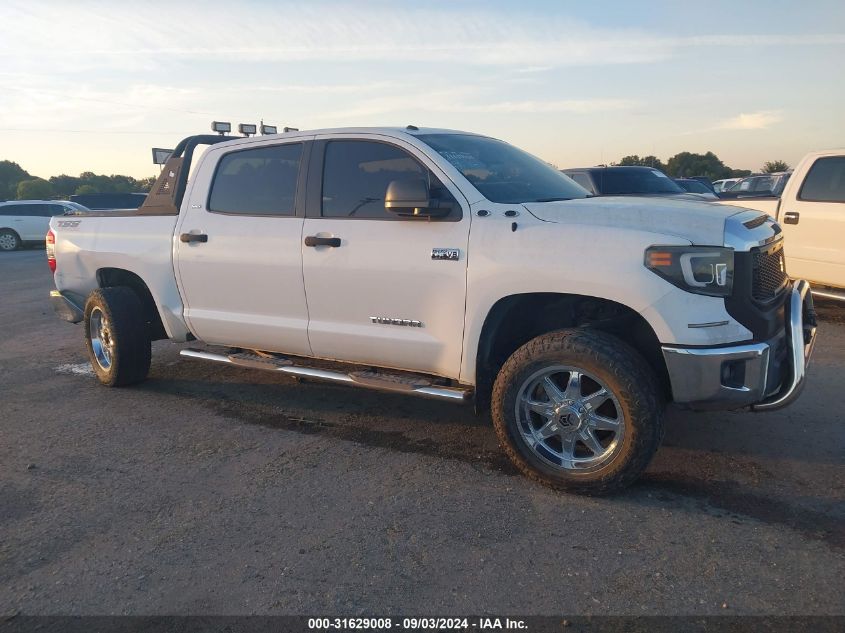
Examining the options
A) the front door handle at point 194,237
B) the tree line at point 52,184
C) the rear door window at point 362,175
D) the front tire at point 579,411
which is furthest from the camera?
the tree line at point 52,184

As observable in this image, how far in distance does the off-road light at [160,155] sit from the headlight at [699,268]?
4.71m

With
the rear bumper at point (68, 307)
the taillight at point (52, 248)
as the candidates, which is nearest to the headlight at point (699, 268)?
the rear bumper at point (68, 307)

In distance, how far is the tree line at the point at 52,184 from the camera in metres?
48.8

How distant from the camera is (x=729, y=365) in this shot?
11.6 ft

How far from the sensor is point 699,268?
11.5 ft

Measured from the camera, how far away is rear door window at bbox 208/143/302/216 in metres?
5.00

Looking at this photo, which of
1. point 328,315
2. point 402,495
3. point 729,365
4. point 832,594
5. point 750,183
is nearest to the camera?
point 832,594

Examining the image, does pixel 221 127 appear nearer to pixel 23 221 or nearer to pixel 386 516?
pixel 386 516

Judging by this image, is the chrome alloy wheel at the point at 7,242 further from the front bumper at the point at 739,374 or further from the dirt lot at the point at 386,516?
the front bumper at the point at 739,374

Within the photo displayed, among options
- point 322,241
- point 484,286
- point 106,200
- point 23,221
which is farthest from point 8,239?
point 484,286

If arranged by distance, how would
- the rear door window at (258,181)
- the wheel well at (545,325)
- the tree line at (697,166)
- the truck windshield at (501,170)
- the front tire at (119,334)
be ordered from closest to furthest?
the wheel well at (545,325)
the truck windshield at (501,170)
the rear door window at (258,181)
the front tire at (119,334)
the tree line at (697,166)

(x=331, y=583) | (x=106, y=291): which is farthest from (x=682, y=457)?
(x=106, y=291)

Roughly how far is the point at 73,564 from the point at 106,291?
3152mm

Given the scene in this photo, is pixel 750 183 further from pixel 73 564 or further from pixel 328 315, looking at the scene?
pixel 73 564
